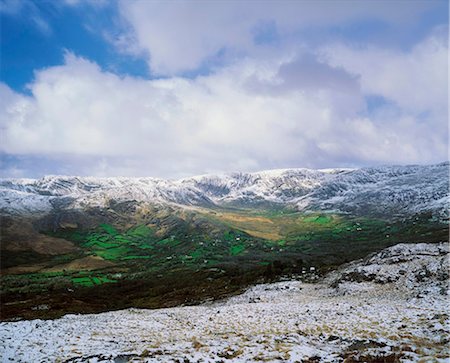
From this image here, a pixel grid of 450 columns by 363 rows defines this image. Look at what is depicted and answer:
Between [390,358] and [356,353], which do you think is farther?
[356,353]

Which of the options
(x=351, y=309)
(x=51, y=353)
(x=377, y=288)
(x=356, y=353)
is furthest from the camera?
(x=377, y=288)

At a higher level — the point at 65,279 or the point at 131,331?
the point at 131,331

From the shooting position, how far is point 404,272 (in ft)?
141

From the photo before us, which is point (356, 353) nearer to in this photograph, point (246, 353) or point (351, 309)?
point (246, 353)

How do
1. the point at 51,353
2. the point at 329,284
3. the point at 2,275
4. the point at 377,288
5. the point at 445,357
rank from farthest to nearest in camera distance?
the point at 2,275 < the point at 329,284 < the point at 377,288 < the point at 51,353 < the point at 445,357

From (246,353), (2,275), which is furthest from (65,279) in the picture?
(246,353)

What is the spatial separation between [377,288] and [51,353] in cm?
3788

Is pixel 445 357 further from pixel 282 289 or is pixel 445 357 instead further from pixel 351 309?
pixel 282 289

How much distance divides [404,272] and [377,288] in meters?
5.60

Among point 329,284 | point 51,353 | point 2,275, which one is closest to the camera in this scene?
point 51,353

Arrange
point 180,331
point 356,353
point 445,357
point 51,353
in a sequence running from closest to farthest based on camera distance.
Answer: point 445,357 < point 356,353 < point 51,353 < point 180,331

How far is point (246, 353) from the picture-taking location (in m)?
15.3

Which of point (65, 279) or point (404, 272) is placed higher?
point (404, 272)

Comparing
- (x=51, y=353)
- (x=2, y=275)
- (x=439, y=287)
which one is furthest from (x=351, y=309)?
(x=2, y=275)
